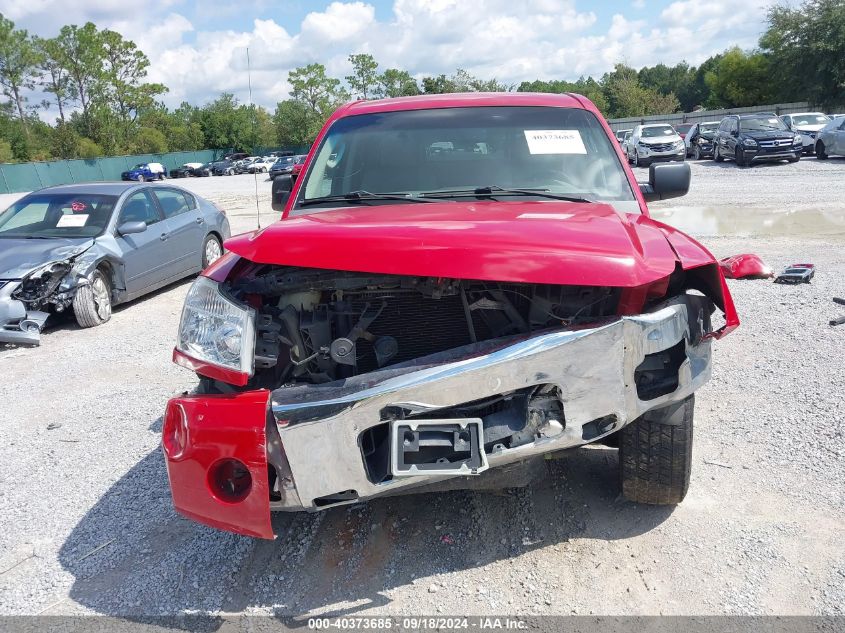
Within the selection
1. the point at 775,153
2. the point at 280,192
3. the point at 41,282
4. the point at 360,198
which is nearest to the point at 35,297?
the point at 41,282

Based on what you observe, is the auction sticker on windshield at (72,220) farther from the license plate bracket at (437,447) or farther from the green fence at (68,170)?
the green fence at (68,170)

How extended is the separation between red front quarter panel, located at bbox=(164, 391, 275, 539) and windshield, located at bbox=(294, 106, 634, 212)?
1504 millimetres

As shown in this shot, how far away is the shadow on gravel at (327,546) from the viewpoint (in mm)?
2846

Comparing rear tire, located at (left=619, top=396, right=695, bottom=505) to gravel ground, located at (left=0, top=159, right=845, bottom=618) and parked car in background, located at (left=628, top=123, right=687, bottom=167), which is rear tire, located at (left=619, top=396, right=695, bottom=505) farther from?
parked car in background, located at (left=628, top=123, right=687, bottom=167)

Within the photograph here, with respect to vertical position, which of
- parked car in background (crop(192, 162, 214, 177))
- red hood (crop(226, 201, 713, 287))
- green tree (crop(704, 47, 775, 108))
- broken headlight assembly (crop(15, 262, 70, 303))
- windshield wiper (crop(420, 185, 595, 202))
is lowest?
parked car in background (crop(192, 162, 214, 177))

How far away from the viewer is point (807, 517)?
3.19 m

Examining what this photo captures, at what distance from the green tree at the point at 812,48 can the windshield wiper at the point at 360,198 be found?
44.0 m

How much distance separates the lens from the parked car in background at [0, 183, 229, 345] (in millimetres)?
7223

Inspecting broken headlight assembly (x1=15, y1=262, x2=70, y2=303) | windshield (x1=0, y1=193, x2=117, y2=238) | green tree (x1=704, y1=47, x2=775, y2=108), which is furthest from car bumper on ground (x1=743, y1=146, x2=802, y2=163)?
green tree (x1=704, y1=47, x2=775, y2=108)

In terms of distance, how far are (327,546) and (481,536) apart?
0.70 meters

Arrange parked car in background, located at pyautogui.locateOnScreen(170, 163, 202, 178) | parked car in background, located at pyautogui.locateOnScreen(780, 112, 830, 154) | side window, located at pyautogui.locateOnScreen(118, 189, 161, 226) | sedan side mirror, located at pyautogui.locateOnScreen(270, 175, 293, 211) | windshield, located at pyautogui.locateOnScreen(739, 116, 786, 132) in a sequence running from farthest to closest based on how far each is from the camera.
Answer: parked car in background, located at pyautogui.locateOnScreen(170, 163, 202, 178) < parked car in background, located at pyautogui.locateOnScreen(780, 112, 830, 154) < windshield, located at pyautogui.locateOnScreen(739, 116, 786, 132) < side window, located at pyautogui.locateOnScreen(118, 189, 161, 226) < sedan side mirror, located at pyautogui.locateOnScreen(270, 175, 293, 211)

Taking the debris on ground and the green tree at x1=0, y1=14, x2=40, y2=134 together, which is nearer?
the debris on ground

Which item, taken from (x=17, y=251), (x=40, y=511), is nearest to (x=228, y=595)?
(x=40, y=511)

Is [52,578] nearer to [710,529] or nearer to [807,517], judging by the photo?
[710,529]
